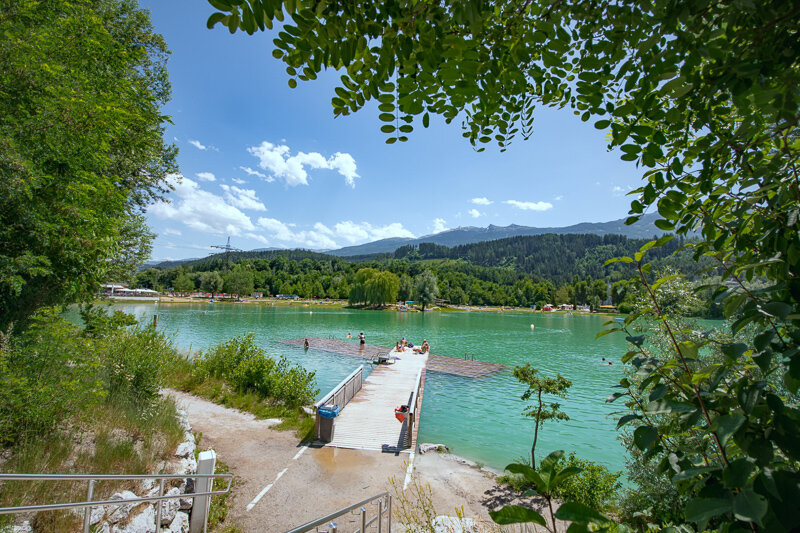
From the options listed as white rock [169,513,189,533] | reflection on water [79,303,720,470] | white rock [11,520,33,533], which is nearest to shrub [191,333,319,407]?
reflection on water [79,303,720,470]

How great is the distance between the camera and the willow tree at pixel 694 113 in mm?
925

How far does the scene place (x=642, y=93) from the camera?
1483 millimetres

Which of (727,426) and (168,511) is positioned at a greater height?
(727,426)

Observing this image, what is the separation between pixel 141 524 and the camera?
15.0ft

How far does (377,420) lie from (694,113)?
12042mm

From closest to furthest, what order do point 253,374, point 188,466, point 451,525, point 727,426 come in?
point 727,426, point 451,525, point 188,466, point 253,374

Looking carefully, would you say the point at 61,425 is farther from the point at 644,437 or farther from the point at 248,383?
the point at 248,383

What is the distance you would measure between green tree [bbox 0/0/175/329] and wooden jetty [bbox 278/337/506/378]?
61.0 feet

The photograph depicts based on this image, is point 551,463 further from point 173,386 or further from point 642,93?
point 173,386

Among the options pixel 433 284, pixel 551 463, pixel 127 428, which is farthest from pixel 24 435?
pixel 433 284

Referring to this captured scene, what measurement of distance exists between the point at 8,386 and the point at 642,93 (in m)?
6.86

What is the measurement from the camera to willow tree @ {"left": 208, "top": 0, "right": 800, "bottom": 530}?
925mm

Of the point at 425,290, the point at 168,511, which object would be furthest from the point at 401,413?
the point at 425,290

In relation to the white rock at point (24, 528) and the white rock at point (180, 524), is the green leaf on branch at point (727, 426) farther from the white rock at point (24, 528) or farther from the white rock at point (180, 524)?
the white rock at point (180, 524)
